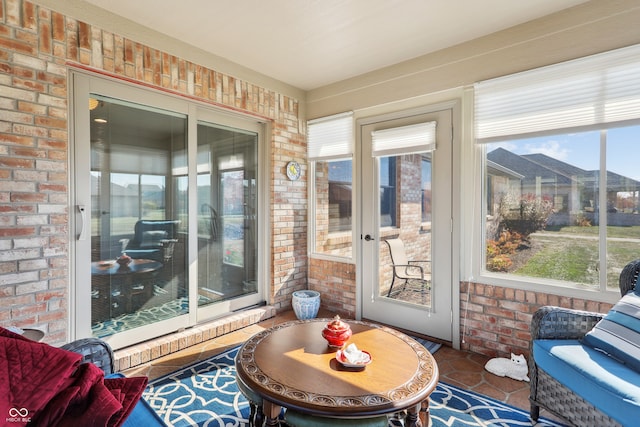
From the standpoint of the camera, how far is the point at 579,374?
1666 millimetres

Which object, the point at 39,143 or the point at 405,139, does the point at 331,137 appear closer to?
the point at 405,139

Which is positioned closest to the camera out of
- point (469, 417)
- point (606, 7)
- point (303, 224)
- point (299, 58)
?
point (469, 417)

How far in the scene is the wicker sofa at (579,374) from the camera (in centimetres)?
149

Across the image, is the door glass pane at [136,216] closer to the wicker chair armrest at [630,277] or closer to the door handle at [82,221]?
the door handle at [82,221]

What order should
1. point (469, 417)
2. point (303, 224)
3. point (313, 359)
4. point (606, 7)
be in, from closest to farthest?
point (313, 359) < point (469, 417) < point (606, 7) < point (303, 224)

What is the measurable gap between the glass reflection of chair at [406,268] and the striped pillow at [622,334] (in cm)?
149

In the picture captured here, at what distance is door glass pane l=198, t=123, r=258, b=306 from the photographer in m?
3.40

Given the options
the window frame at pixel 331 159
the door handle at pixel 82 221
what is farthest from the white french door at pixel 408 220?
the door handle at pixel 82 221

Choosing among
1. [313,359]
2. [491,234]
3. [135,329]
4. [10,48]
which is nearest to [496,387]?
[491,234]

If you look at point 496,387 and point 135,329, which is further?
point 135,329

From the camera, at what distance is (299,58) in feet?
11.0

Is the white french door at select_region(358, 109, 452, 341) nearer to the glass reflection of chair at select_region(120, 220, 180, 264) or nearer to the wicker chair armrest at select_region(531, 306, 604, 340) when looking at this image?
the wicker chair armrest at select_region(531, 306, 604, 340)

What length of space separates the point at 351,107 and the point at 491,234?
2.02 meters

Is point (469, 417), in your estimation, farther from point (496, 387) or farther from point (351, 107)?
point (351, 107)
